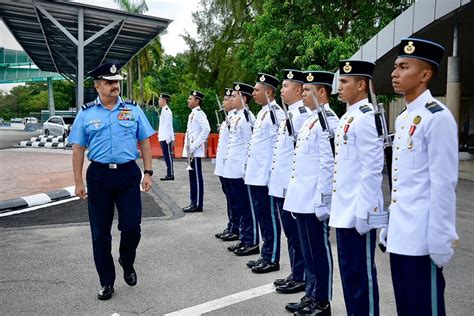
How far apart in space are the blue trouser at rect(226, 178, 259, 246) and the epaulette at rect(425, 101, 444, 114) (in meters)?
3.03

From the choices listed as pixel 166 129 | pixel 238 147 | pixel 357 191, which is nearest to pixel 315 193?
pixel 357 191

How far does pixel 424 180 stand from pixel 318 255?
1.35 m

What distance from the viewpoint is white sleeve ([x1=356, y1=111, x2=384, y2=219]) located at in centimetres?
304

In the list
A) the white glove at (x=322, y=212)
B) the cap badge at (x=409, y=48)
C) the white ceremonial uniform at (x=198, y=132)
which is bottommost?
the white glove at (x=322, y=212)

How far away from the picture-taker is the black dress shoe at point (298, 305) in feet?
12.5

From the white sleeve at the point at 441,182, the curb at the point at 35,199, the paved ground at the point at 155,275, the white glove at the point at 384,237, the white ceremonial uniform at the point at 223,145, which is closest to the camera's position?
the white sleeve at the point at 441,182

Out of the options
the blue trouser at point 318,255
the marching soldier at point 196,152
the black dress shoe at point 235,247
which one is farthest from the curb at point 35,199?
the blue trouser at point 318,255

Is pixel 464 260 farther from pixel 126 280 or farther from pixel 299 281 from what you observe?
pixel 126 280

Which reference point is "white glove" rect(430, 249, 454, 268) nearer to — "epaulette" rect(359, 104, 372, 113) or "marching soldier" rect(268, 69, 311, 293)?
"epaulette" rect(359, 104, 372, 113)

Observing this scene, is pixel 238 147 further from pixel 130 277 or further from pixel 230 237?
pixel 130 277

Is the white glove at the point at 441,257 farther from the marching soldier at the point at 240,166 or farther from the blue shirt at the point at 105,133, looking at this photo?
the marching soldier at the point at 240,166

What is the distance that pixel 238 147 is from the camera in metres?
6.02

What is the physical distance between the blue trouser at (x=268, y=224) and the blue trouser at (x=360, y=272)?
1663 mm

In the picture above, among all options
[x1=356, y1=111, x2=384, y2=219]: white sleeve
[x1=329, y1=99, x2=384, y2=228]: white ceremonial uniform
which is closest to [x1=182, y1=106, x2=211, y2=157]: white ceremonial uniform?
[x1=329, y1=99, x2=384, y2=228]: white ceremonial uniform
